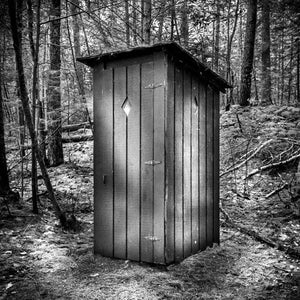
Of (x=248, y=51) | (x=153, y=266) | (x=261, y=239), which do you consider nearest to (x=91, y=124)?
(x=261, y=239)

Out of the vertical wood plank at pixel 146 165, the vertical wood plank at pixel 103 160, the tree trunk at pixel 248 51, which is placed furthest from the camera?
the tree trunk at pixel 248 51

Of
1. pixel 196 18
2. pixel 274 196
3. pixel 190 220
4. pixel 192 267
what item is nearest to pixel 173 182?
pixel 190 220

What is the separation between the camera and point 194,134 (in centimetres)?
409

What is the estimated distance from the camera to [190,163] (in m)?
3.96

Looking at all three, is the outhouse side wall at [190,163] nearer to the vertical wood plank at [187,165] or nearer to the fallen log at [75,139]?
the vertical wood plank at [187,165]

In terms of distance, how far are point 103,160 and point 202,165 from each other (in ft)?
4.33

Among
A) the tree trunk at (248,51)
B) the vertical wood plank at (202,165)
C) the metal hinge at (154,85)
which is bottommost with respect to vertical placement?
the vertical wood plank at (202,165)

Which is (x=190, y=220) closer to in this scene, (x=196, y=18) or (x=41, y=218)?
(x=41, y=218)

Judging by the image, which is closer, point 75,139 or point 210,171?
point 210,171

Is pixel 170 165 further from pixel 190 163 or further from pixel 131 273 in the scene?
pixel 131 273

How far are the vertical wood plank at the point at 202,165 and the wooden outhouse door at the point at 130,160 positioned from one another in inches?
38.1

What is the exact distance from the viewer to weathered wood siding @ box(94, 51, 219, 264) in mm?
3449

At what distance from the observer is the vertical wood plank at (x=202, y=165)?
13.9 ft

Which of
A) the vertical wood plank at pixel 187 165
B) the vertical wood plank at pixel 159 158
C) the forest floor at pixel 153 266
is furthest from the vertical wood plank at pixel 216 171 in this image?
the vertical wood plank at pixel 159 158
